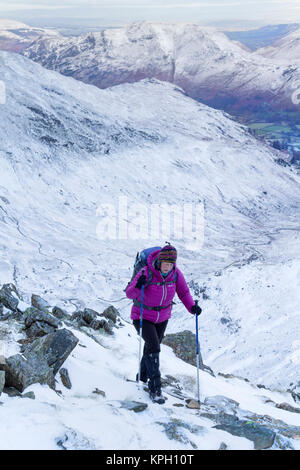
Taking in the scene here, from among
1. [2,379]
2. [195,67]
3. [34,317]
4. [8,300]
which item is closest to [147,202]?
[8,300]

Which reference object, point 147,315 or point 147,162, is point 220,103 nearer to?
point 147,162

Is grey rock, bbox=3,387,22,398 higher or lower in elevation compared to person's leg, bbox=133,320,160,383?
lower

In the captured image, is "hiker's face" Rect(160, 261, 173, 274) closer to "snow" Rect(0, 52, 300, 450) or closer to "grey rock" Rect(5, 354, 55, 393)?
"snow" Rect(0, 52, 300, 450)

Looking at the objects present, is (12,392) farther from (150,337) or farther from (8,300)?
(8,300)

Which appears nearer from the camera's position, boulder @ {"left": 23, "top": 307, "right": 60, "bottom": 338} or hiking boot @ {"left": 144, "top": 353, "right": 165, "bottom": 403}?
hiking boot @ {"left": 144, "top": 353, "right": 165, "bottom": 403}

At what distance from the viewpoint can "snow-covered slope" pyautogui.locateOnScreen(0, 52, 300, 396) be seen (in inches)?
1231

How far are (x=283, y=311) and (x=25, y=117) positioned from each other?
5541 cm

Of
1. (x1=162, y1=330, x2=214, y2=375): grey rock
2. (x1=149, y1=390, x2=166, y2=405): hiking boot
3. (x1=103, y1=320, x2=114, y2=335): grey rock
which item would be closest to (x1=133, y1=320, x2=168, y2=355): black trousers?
(x1=149, y1=390, x2=166, y2=405): hiking boot

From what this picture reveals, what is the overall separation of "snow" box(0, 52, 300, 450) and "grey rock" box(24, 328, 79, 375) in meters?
0.37

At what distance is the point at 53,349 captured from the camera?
7.36 meters

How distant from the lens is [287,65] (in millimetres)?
174625

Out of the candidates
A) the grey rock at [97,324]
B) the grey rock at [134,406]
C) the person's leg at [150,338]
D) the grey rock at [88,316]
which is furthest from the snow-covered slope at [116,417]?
the grey rock at [88,316]

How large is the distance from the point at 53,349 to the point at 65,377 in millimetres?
579

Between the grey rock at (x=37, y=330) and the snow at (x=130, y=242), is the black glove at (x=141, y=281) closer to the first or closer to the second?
the snow at (x=130, y=242)
